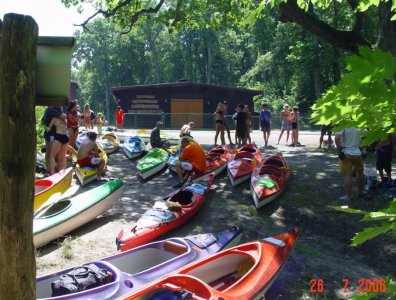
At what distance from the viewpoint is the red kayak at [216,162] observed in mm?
10312

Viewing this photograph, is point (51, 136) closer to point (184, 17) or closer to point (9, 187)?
point (9, 187)

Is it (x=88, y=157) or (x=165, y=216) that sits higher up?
(x=88, y=157)

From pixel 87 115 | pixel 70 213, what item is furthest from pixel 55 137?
pixel 87 115

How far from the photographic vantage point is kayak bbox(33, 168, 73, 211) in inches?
316

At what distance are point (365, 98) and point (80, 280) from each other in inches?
152

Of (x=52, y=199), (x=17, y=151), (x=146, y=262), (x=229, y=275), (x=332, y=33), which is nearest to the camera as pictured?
(x=17, y=151)

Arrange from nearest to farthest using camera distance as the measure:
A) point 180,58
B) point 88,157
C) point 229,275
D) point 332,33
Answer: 1. point 229,275
2. point 88,157
3. point 332,33
4. point 180,58

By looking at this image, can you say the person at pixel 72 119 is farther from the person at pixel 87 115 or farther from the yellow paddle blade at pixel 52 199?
the person at pixel 87 115

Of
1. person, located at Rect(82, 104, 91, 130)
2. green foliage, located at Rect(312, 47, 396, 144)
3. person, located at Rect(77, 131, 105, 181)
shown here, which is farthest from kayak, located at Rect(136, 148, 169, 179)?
green foliage, located at Rect(312, 47, 396, 144)

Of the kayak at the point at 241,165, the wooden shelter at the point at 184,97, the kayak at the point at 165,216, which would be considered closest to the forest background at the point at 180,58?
the wooden shelter at the point at 184,97

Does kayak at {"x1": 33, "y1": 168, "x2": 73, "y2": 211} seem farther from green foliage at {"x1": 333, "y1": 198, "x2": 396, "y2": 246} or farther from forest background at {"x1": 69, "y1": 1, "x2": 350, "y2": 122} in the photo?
forest background at {"x1": 69, "y1": 1, "x2": 350, "y2": 122}

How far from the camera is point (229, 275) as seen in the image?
561 cm

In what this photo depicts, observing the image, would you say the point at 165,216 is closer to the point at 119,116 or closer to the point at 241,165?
the point at 241,165

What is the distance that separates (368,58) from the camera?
4.73 ft
